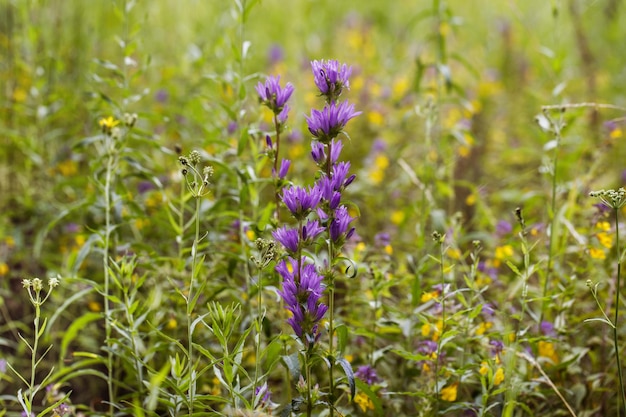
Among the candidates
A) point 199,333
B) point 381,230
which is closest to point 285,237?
point 199,333

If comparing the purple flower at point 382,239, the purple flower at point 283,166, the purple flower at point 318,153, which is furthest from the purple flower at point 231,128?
the purple flower at point 318,153

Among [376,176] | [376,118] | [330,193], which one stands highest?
[376,118]

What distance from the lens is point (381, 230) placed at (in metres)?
2.90

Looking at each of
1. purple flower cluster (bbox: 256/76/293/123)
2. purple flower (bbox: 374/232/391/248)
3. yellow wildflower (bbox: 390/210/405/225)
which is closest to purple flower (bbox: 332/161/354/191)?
purple flower cluster (bbox: 256/76/293/123)

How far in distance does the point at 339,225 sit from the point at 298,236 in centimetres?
9

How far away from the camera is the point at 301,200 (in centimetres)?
128

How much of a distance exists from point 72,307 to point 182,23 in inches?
105

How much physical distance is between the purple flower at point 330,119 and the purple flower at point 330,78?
29 mm

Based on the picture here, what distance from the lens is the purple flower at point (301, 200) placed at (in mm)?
1271

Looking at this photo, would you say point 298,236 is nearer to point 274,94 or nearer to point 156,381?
point 274,94

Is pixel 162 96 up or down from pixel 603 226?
up

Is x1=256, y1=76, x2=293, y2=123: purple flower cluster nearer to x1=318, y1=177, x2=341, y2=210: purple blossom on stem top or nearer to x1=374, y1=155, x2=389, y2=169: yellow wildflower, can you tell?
x1=318, y1=177, x2=341, y2=210: purple blossom on stem top

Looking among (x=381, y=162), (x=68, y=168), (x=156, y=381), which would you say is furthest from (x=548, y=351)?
(x=68, y=168)

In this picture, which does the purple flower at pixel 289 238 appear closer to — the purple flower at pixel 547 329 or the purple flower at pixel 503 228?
the purple flower at pixel 547 329
